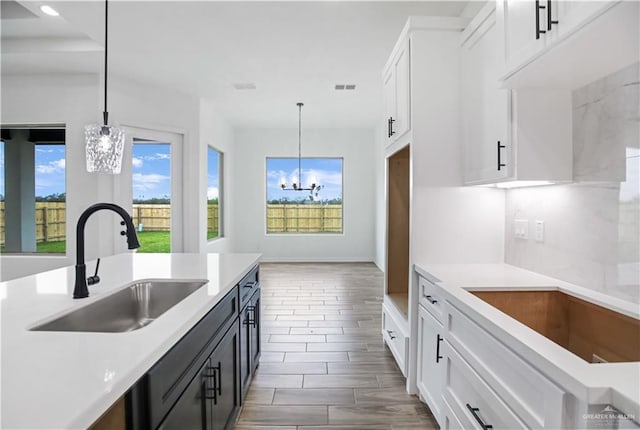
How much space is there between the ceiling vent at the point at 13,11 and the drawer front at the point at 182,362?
145 inches

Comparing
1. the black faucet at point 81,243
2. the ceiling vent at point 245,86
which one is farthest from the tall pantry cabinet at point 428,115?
the ceiling vent at point 245,86

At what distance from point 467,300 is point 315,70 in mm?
3531

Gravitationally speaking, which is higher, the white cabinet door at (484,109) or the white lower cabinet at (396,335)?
the white cabinet door at (484,109)

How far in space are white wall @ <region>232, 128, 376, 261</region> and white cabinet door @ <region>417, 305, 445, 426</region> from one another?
5.40 m

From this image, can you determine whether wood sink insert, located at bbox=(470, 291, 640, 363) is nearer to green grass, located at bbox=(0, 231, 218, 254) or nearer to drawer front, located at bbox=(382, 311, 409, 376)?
drawer front, located at bbox=(382, 311, 409, 376)

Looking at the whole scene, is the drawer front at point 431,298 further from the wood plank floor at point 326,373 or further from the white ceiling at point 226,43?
the white ceiling at point 226,43

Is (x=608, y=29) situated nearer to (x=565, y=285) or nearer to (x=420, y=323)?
(x=565, y=285)

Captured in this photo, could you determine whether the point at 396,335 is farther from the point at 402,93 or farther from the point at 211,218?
the point at 211,218

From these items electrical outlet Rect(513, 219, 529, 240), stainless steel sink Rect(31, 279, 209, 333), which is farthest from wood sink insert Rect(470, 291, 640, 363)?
stainless steel sink Rect(31, 279, 209, 333)

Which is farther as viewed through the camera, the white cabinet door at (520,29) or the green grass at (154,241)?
the green grass at (154,241)

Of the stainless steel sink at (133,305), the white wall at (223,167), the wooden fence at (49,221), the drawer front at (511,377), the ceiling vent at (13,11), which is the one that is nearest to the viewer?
the drawer front at (511,377)

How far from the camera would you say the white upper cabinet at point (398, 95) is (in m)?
2.37

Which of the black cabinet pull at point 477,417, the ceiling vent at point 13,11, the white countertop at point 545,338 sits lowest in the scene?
the black cabinet pull at point 477,417

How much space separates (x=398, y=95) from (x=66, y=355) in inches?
97.0
